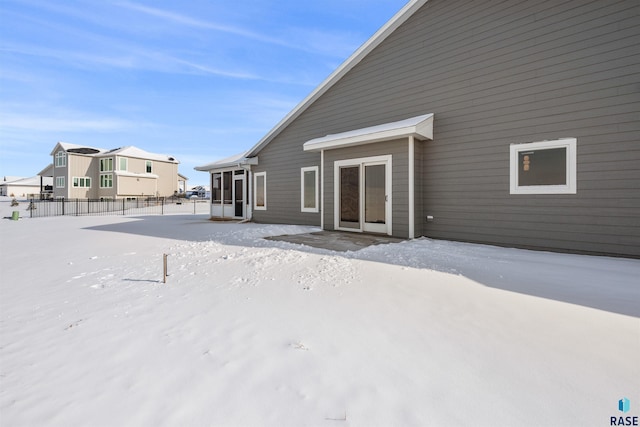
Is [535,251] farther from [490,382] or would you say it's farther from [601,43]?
[490,382]

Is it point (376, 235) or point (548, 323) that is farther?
point (376, 235)

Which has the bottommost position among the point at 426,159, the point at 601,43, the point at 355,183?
the point at 355,183

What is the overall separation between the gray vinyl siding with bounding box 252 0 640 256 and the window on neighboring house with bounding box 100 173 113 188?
33.1m

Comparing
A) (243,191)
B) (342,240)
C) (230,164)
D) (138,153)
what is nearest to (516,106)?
(342,240)

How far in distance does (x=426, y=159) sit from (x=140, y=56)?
1309 cm

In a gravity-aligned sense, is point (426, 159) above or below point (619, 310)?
above

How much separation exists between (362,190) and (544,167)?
435 centimetres

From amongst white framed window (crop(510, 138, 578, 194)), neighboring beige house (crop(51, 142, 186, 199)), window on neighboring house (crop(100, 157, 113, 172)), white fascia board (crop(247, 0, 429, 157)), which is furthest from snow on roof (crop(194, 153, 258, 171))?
window on neighboring house (crop(100, 157, 113, 172))

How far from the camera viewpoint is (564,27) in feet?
20.5

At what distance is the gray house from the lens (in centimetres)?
575

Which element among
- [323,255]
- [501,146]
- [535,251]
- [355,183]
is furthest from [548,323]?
[355,183]

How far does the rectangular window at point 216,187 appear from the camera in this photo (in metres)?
15.6

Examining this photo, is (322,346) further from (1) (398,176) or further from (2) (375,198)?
(2) (375,198)

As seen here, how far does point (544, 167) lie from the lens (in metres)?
6.52
